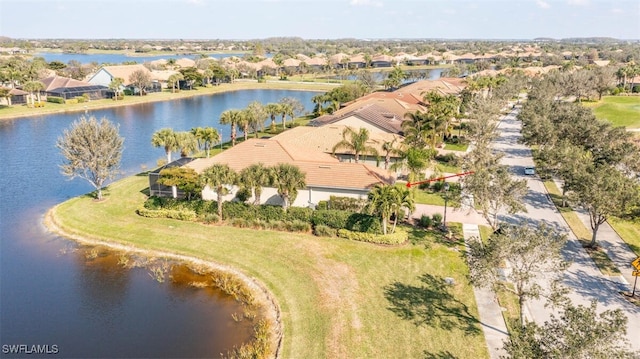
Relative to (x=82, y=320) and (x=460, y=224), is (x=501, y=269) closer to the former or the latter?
(x=460, y=224)

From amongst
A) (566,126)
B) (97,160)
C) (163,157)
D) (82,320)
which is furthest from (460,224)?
(163,157)

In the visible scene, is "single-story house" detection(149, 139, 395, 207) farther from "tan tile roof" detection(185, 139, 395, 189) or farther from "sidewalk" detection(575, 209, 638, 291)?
"sidewalk" detection(575, 209, 638, 291)

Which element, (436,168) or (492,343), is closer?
(492,343)

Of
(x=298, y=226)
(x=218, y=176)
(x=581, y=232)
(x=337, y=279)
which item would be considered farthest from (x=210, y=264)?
(x=581, y=232)

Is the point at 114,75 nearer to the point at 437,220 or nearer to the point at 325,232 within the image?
the point at 325,232

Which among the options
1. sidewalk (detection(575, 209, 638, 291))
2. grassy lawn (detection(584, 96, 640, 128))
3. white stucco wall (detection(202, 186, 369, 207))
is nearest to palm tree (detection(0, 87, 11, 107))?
white stucco wall (detection(202, 186, 369, 207))
